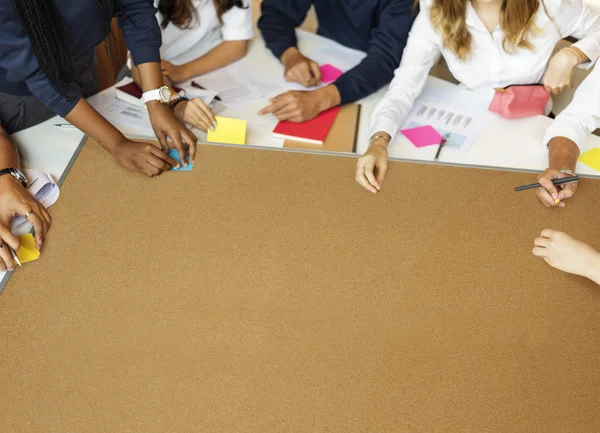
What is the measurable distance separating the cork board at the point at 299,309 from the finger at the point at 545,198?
19 millimetres

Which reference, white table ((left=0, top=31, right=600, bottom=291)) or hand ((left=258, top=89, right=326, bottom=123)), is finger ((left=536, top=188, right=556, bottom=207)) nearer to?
white table ((left=0, top=31, right=600, bottom=291))

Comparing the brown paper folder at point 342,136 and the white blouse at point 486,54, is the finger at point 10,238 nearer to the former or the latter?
the brown paper folder at point 342,136

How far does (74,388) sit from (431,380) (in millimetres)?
642

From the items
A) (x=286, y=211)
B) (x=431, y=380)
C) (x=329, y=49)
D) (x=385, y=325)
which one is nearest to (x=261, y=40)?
(x=329, y=49)

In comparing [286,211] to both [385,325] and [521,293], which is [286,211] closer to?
[385,325]

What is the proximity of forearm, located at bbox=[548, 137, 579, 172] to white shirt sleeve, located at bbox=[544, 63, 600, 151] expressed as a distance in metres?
0.02

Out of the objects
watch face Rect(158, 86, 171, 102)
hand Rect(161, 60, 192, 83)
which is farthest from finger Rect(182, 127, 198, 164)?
hand Rect(161, 60, 192, 83)

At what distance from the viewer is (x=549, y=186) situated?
137 cm

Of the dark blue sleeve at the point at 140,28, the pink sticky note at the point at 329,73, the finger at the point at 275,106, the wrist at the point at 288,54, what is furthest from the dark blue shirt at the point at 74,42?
the pink sticky note at the point at 329,73

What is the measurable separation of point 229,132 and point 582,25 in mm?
1069

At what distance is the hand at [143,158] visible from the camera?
145 cm

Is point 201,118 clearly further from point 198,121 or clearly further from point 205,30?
point 205,30

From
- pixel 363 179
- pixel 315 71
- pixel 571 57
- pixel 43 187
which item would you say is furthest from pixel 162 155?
pixel 571 57

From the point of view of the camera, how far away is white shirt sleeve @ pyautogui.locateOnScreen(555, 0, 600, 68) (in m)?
1.63
